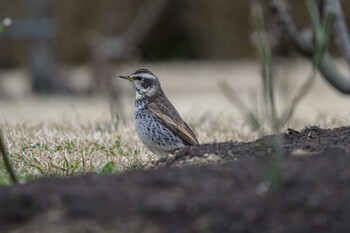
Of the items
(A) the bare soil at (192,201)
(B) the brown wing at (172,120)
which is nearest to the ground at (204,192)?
(A) the bare soil at (192,201)

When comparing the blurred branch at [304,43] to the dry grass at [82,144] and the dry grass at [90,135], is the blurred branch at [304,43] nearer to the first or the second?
the dry grass at [90,135]

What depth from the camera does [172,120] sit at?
748 centimetres

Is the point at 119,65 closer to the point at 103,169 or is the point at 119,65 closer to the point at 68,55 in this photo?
the point at 68,55

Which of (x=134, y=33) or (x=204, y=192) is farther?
(x=134, y=33)

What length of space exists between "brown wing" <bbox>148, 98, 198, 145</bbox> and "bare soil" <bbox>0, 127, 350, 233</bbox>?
2.25 meters

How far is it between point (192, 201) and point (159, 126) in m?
3.01

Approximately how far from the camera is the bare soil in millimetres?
4328

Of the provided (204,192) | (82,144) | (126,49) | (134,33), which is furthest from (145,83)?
(134,33)

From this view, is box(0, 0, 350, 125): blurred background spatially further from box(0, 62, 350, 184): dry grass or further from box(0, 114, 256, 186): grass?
box(0, 114, 256, 186): grass

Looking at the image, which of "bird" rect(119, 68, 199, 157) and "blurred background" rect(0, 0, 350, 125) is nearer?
"bird" rect(119, 68, 199, 157)

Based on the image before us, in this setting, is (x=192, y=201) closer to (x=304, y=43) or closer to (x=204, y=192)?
(x=204, y=192)

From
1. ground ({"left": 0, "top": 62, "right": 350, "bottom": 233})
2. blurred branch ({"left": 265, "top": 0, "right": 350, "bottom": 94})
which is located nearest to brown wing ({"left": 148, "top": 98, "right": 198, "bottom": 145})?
ground ({"left": 0, "top": 62, "right": 350, "bottom": 233})

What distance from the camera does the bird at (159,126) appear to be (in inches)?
287

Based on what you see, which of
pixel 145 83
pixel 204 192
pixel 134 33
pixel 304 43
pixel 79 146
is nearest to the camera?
pixel 204 192
